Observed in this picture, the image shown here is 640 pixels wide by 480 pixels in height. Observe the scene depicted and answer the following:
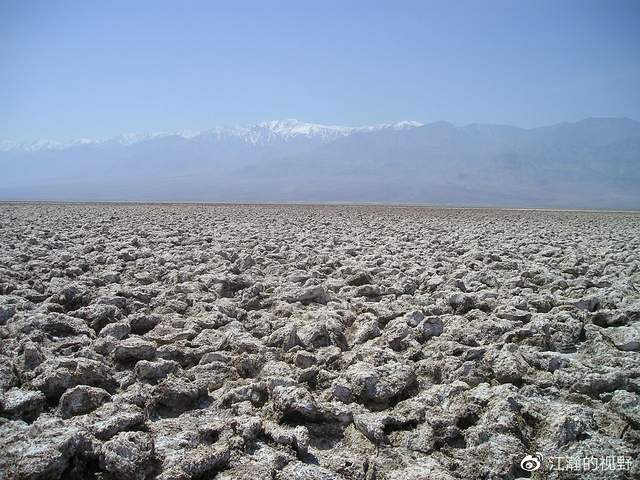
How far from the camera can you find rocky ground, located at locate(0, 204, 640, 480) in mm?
1881

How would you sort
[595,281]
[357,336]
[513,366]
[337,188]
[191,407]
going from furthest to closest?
1. [337,188]
2. [595,281]
3. [357,336]
4. [513,366]
5. [191,407]

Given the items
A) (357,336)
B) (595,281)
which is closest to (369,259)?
(595,281)

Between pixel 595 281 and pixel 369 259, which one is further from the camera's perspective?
pixel 369 259

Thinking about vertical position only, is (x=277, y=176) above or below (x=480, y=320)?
above

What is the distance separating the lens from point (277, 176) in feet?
606

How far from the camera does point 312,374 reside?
2580 mm

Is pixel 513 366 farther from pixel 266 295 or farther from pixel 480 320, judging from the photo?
pixel 266 295

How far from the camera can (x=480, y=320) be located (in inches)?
134

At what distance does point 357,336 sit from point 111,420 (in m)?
1.67

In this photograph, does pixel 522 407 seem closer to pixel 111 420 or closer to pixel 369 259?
pixel 111 420

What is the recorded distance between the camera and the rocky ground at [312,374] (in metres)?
1.88

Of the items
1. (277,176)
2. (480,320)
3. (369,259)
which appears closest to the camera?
(480,320)

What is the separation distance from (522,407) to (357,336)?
1.23 m

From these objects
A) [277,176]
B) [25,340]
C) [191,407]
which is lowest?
[191,407]
